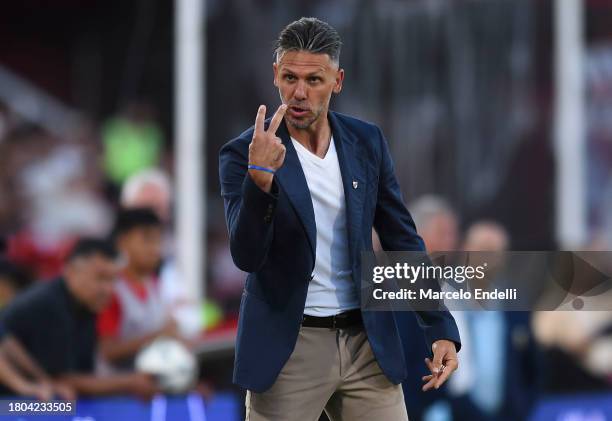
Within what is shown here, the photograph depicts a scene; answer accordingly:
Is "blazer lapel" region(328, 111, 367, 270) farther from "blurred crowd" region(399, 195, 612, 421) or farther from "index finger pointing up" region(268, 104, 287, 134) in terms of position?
"blurred crowd" region(399, 195, 612, 421)

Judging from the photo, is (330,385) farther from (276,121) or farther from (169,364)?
(169,364)

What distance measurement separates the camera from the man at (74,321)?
6258mm

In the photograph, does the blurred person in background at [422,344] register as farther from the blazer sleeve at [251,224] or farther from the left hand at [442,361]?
the blazer sleeve at [251,224]

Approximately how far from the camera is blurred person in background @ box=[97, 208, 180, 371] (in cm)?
675

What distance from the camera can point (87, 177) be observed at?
28.6 feet

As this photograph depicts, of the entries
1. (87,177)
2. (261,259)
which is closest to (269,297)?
(261,259)

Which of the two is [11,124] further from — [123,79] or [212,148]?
[212,148]

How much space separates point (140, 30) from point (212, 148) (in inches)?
40.1

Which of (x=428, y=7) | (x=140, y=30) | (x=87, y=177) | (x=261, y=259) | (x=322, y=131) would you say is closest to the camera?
(x=261, y=259)

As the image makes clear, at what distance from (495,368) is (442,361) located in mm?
3328

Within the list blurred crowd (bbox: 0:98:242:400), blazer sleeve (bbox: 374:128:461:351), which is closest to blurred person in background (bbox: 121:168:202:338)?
blurred crowd (bbox: 0:98:242:400)

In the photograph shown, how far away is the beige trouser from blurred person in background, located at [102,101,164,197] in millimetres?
5068

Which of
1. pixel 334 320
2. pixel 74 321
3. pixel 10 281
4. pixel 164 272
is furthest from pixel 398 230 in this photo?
pixel 10 281

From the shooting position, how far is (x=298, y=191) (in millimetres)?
3762
